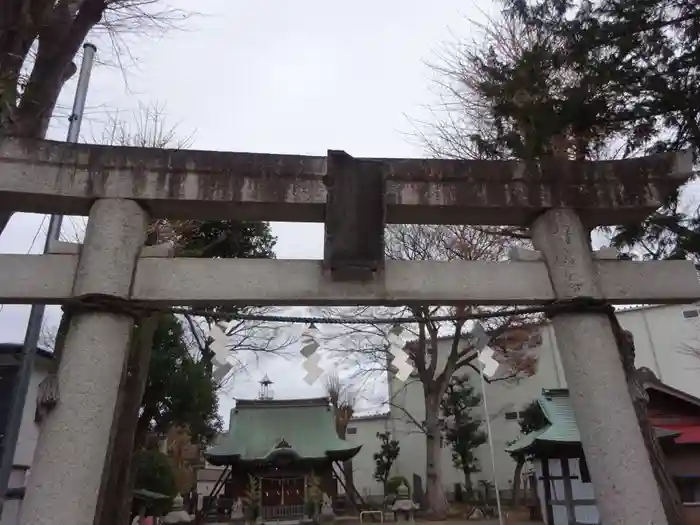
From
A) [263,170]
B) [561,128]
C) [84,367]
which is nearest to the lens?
[84,367]

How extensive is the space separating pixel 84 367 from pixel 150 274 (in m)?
0.86

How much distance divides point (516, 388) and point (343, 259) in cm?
3135

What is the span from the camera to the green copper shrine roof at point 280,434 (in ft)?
74.5

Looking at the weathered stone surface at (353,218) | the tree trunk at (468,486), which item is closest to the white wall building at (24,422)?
the weathered stone surface at (353,218)

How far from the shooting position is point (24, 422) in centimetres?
1261

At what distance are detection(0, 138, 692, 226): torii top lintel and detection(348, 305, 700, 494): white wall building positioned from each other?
20.5 m

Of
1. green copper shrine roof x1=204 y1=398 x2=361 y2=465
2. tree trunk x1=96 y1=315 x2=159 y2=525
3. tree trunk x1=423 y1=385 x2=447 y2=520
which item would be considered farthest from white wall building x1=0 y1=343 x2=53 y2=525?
tree trunk x1=423 y1=385 x2=447 y2=520

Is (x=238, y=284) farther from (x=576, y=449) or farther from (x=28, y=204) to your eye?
(x=576, y=449)

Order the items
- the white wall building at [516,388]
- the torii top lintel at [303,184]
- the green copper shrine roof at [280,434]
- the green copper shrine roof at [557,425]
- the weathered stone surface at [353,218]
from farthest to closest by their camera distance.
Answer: the white wall building at [516,388], the green copper shrine roof at [280,434], the green copper shrine roof at [557,425], the torii top lintel at [303,184], the weathered stone surface at [353,218]

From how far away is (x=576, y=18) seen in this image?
786 cm

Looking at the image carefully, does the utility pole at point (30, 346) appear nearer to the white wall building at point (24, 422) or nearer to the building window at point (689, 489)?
the white wall building at point (24, 422)

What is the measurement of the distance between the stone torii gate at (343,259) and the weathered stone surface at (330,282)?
11 mm

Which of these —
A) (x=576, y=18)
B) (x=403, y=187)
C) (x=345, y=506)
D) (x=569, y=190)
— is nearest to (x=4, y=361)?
(x=403, y=187)

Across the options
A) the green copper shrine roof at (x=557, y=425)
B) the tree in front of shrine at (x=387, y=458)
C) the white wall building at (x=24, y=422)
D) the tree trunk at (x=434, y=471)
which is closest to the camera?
the white wall building at (x=24, y=422)
